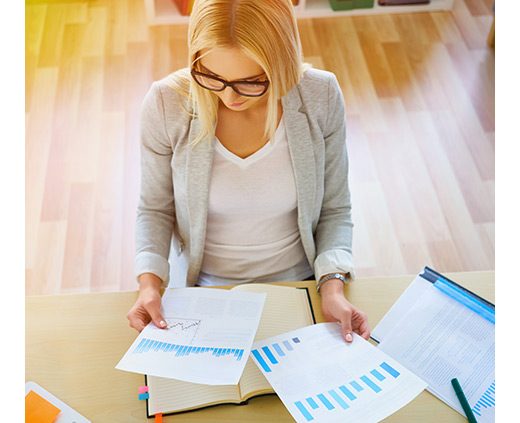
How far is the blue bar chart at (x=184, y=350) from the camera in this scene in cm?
114

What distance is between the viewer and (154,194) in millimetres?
1494

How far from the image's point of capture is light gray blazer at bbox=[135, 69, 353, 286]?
4.60ft

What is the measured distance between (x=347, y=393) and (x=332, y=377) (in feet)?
0.14

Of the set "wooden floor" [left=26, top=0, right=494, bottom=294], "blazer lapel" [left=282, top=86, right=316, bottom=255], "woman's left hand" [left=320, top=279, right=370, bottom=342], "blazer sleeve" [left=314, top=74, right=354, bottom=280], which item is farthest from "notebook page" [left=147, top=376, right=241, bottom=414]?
"wooden floor" [left=26, top=0, right=494, bottom=294]

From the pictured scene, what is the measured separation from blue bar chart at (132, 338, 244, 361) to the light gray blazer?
0.26 metres

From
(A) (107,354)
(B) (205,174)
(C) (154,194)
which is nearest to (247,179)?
(B) (205,174)

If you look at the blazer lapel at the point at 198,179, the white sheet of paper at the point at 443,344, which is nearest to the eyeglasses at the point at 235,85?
the blazer lapel at the point at 198,179

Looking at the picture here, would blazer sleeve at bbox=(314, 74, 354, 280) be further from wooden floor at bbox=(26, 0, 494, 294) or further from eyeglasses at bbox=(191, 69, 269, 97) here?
→ wooden floor at bbox=(26, 0, 494, 294)

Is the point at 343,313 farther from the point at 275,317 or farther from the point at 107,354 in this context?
the point at 107,354

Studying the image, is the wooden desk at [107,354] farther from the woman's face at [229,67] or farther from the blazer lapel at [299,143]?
the woman's face at [229,67]

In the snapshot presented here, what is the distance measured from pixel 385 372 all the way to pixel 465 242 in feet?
4.88
